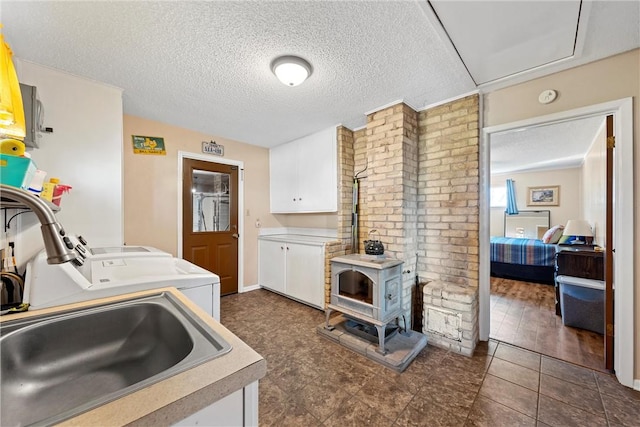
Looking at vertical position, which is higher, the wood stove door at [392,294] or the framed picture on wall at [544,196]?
the framed picture on wall at [544,196]

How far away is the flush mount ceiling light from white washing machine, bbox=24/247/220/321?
1.55 m

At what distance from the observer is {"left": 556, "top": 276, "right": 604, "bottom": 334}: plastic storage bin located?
8.06ft

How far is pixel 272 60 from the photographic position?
6.11 ft

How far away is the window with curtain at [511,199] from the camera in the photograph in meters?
6.34

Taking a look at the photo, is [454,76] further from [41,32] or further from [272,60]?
[41,32]

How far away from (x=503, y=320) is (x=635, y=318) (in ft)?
3.93

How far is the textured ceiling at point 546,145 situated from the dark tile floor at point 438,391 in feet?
7.50

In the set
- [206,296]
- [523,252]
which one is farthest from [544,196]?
[206,296]

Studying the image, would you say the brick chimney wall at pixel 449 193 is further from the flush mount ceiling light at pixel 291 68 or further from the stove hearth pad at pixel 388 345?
the flush mount ceiling light at pixel 291 68

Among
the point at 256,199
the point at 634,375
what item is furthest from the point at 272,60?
the point at 634,375

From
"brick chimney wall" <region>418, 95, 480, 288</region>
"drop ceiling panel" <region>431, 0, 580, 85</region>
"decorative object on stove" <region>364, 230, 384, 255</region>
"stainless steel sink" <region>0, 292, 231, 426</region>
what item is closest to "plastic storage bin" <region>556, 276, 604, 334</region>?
"brick chimney wall" <region>418, 95, 480, 288</region>

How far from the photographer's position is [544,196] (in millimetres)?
6043

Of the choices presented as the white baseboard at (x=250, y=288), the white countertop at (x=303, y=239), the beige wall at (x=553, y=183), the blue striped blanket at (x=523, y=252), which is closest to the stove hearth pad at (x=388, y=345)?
the white countertop at (x=303, y=239)

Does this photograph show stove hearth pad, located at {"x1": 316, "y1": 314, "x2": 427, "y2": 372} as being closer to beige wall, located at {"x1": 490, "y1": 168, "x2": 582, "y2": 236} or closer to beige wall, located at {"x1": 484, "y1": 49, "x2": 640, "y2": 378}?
beige wall, located at {"x1": 484, "y1": 49, "x2": 640, "y2": 378}
